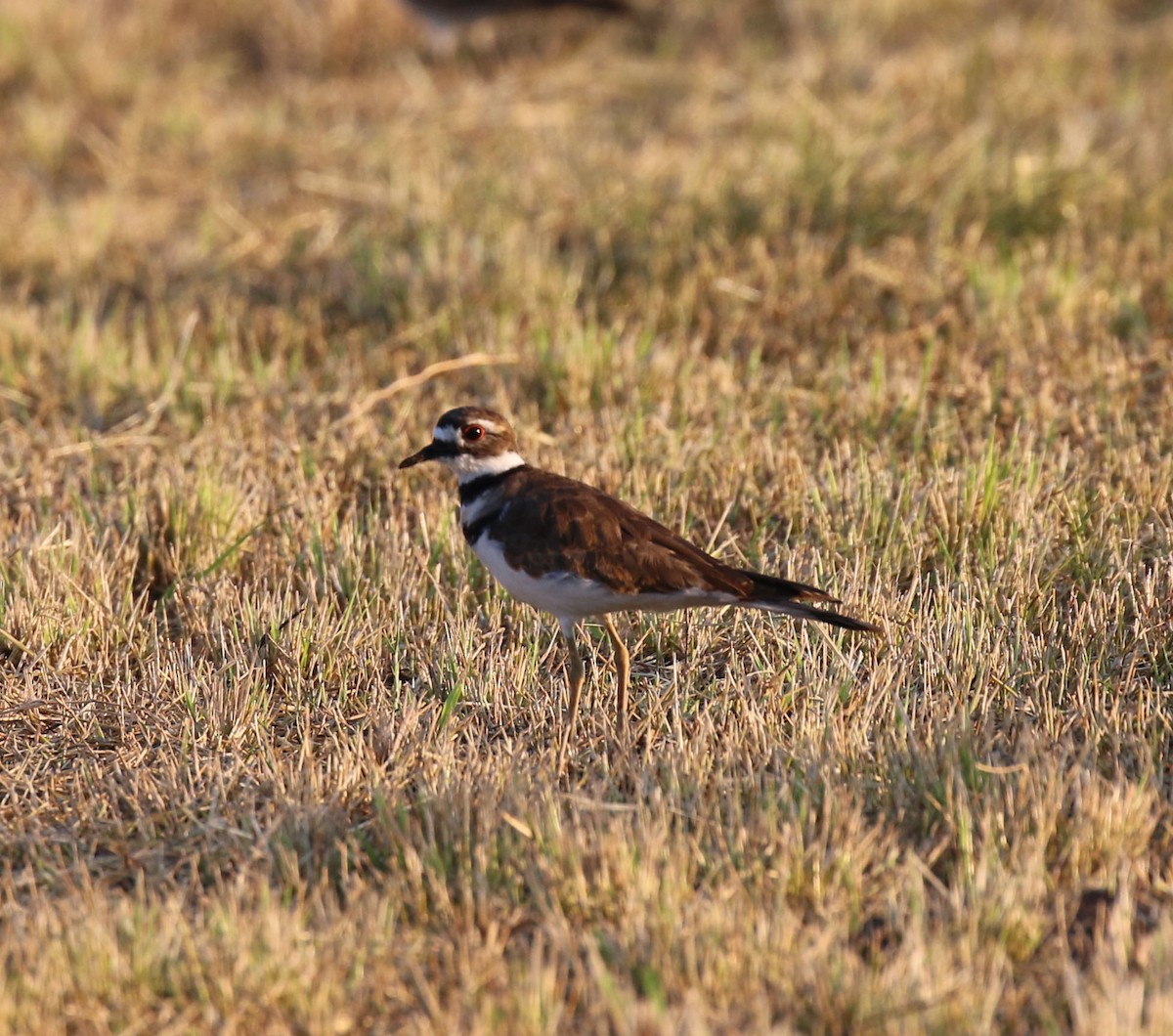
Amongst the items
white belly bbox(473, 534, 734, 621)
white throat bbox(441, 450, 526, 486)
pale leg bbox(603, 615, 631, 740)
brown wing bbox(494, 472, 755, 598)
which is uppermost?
white throat bbox(441, 450, 526, 486)

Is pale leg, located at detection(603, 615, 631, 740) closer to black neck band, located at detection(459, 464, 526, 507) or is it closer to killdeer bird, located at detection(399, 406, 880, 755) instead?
killdeer bird, located at detection(399, 406, 880, 755)

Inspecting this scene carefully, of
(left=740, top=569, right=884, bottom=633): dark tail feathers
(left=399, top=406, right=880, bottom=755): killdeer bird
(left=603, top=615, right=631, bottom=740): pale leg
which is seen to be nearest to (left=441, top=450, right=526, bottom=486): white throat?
(left=399, top=406, right=880, bottom=755): killdeer bird

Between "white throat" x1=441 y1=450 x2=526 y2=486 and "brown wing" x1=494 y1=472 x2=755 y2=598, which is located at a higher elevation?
"white throat" x1=441 y1=450 x2=526 y2=486

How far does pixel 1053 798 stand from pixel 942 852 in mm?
301

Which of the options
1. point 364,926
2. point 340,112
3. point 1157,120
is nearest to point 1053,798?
point 364,926

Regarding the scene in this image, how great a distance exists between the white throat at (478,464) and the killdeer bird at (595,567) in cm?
17

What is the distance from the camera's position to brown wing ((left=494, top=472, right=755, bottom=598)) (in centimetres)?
434

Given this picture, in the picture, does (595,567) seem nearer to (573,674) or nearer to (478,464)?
(573,674)

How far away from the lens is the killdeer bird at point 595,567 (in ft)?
14.1

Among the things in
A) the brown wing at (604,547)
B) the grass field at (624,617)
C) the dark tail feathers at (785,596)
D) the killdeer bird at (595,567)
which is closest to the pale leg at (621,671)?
the killdeer bird at (595,567)

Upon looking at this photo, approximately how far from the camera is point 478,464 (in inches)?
195

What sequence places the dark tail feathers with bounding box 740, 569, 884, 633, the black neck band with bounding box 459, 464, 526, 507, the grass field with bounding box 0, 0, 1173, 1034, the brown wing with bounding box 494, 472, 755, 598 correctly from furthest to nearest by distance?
the black neck band with bounding box 459, 464, 526, 507, the brown wing with bounding box 494, 472, 755, 598, the dark tail feathers with bounding box 740, 569, 884, 633, the grass field with bounding box 0, 0, 1173, 1034

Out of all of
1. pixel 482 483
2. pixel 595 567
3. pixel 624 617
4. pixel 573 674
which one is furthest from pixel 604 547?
pixel 624 617

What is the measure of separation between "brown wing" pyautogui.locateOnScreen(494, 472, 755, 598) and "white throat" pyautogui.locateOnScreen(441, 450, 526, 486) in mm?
356
